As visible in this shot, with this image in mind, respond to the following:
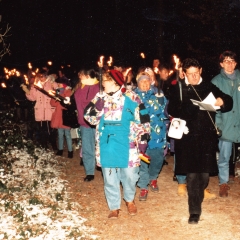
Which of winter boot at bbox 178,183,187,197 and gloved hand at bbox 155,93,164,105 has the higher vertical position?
gloved hand at bbox 155,93,164,105

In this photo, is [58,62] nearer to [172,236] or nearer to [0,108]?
[0,108]

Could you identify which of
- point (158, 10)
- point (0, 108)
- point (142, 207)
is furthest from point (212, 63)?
point (142, 207)

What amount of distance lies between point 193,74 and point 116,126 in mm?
1275

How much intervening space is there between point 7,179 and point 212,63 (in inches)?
509

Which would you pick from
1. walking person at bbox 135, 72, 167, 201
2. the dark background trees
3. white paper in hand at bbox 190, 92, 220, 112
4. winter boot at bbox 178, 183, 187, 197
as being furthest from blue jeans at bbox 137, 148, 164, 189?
the dark background trees

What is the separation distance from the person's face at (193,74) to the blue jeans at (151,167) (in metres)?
1.88

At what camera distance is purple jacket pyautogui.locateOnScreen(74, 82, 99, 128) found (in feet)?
25.0

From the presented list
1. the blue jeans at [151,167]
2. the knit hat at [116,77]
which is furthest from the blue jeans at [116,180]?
the knit hat at [116,77]

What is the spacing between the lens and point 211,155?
17.9 feet

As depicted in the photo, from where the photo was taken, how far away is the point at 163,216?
5.94 meters

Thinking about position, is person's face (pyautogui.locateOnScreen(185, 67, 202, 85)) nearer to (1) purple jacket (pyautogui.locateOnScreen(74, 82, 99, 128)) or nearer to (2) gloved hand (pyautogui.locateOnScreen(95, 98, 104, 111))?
(2) gloved hand (pyautogui.locateOnScreen(95, 98, 104, 111))

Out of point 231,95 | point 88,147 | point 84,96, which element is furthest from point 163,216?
point 84,96

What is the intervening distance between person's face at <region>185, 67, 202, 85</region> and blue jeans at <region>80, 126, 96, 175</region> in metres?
2.96

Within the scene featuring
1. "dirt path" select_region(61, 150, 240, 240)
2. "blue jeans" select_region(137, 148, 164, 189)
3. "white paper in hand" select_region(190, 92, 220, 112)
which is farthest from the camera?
"blue jeans" select_region(137, 148, 164, 189)
